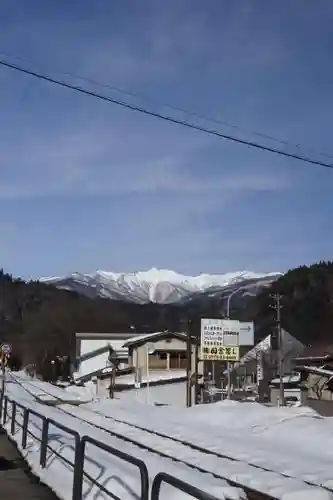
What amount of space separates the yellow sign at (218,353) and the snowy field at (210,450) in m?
9.69

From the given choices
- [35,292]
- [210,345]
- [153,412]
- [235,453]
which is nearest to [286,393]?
[210,345]

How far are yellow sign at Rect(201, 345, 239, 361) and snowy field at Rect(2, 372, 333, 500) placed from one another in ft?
31.8

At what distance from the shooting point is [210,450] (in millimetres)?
16297

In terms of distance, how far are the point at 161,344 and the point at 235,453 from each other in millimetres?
39808

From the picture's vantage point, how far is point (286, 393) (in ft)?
181

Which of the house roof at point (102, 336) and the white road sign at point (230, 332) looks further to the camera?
the house roof at point (102, 336)

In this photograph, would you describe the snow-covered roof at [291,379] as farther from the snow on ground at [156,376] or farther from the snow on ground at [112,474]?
the snow on ground at [112,474]

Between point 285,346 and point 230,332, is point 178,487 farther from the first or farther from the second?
point 285,346

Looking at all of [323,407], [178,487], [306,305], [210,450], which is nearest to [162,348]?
[323,407]

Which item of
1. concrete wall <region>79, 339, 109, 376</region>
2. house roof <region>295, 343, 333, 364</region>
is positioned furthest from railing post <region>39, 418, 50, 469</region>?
concrete wall <region>79, 339, 109, 376</region>

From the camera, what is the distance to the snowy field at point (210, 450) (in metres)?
9.97

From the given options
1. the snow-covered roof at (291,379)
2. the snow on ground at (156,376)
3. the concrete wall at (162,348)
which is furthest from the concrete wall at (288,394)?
the concrete wall at (162,348)

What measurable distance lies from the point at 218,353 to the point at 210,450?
940 inches

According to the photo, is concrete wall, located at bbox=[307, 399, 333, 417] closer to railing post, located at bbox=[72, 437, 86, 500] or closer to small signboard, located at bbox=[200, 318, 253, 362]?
small signboard, located at bbox=[200, 318, 253, 362]
